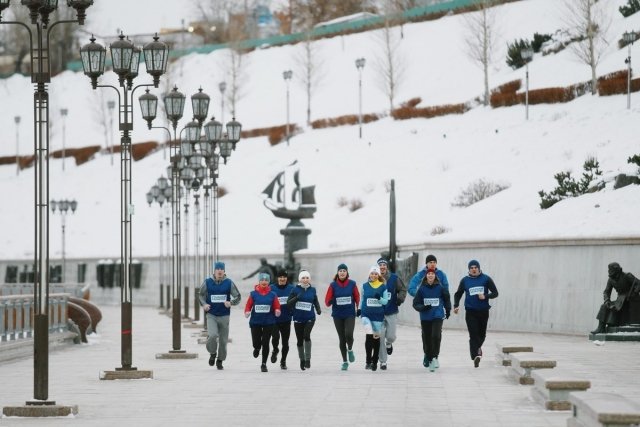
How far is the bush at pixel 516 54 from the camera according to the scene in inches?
3066

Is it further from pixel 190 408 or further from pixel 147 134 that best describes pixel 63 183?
pixel 190 408

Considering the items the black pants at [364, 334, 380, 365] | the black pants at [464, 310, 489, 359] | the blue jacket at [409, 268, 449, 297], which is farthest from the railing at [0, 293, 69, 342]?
the black pants at [464, 310, 489, 359]

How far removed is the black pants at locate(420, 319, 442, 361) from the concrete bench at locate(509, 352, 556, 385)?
1805mm

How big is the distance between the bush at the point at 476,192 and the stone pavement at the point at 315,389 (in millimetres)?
27542

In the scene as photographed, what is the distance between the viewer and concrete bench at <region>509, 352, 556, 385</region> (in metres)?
16.4

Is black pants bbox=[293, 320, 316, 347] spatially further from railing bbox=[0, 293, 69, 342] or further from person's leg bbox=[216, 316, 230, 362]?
railing bbox=[0, 293, 69, 342]

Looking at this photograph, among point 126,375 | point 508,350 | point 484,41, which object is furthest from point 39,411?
point 484,41

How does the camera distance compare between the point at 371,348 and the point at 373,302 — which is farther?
the point at 371,348

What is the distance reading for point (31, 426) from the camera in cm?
1300

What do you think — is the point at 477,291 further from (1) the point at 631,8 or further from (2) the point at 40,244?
(1) the point at 631,8

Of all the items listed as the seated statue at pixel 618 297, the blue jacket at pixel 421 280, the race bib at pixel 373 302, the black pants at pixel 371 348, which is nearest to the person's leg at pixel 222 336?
the black pants at pixel 371 348

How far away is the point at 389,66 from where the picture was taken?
85.3m

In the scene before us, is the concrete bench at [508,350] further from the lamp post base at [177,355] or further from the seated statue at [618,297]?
the lamp post base at [177,355]

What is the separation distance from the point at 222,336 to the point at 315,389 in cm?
450
